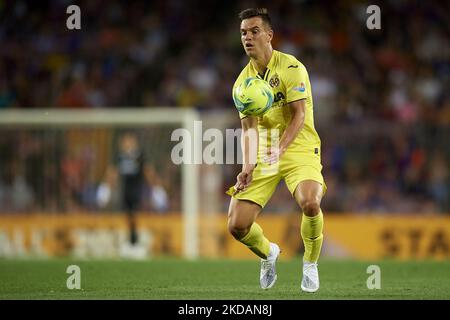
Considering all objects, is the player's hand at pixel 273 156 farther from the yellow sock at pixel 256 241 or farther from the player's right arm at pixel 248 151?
the yellow sock at pixel 256 241

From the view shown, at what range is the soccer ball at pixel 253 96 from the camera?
9.24m

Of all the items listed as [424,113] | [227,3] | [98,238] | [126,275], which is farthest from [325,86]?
[126,275]

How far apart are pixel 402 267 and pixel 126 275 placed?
3.92 m

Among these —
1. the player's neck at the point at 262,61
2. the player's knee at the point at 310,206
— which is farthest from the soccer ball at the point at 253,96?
the player's knee at the point at 310,206

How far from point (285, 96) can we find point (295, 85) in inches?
6.5

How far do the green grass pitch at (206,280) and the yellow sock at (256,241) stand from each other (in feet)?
1.28

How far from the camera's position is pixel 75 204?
19.0m

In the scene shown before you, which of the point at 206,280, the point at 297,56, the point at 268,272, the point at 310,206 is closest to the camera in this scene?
the point at 310,206

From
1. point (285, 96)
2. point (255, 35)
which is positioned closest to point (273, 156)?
point (285, 96)

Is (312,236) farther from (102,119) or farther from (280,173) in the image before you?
(102,119)

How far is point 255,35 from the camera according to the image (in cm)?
957

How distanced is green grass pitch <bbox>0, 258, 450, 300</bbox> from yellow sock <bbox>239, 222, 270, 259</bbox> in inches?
15.4

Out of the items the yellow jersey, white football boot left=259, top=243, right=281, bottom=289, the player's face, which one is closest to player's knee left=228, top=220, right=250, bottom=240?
white football boot left=259, top=243, right=281, bottom=289

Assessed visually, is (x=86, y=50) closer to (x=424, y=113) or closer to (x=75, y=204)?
(x=75, y=204)
